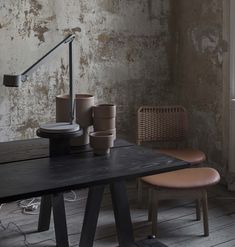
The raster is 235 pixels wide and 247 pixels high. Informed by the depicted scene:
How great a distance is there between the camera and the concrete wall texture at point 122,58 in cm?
352

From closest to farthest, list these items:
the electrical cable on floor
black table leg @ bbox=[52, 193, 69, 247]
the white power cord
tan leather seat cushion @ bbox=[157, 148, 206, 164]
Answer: black table leg @ bbox=[52, 193, 69, 247] → the electrical cable on floor → tan leather seat cushion @ bbox=[157, 148, 206, 164] → the white power cord

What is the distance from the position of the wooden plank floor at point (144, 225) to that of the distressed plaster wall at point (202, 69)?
56cm

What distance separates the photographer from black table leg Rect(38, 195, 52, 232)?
2.95 meters

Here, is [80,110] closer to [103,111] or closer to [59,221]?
[103,111]

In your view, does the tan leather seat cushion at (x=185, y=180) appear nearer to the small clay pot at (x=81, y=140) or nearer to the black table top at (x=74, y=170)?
the black table top at (x=74, y=170)

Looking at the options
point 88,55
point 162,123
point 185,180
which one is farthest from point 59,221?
point 88,55

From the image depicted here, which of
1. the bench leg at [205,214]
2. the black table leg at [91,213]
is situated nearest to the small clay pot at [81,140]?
the black table leg at [91,213]

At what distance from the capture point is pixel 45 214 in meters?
3.03

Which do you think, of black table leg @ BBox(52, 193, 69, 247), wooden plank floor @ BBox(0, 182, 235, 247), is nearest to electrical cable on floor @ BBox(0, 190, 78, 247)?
wooden plank floor @ BBox(0, 182, 235, 247)

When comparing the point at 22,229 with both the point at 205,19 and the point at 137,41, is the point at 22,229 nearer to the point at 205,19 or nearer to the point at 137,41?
the point at 137,41

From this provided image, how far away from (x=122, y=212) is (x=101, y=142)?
0.41 m

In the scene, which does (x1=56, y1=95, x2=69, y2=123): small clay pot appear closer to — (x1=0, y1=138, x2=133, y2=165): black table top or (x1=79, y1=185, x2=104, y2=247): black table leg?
(x1=0, y1=138, x2=133, y2=165): black table top

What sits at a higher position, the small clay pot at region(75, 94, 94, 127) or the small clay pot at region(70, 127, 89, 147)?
the small clay pot at region(75, 94, 94, 127)

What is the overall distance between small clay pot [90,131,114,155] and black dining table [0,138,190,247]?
0.11ft
